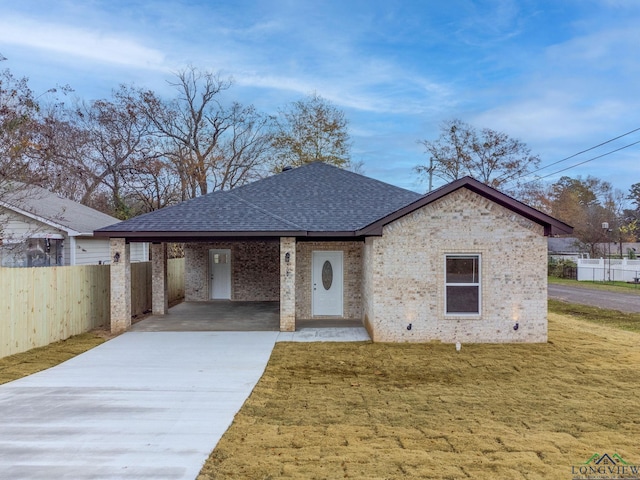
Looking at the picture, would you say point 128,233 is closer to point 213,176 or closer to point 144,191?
point 144,191

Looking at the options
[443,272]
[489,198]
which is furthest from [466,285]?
[489,198]

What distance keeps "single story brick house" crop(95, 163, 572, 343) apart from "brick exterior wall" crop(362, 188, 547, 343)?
0.02 meters

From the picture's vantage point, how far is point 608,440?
4.77 meters

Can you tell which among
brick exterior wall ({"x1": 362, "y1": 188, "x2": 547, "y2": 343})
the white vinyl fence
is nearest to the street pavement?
the white vinyl fence

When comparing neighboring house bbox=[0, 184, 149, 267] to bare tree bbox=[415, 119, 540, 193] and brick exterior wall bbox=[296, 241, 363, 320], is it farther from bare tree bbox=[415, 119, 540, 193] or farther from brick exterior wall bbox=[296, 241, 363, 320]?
bare tree bbox=[415, 119, 540, 193]

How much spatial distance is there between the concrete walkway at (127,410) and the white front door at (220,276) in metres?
7.41

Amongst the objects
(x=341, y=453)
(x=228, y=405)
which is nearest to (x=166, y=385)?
(x=228, y=405)

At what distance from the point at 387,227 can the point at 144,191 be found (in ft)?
71.9

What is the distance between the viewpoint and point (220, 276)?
17375 millimetres

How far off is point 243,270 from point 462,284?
9.77 meters

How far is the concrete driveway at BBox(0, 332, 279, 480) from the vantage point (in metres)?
4.24

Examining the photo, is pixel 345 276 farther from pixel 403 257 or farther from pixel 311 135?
pixel 311 135

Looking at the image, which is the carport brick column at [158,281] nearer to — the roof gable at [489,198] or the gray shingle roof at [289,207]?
the gray shingle roof at [289,207]

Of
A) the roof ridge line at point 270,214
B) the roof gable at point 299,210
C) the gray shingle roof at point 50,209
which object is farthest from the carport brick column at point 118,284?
the roof ridge line at point 270,214
